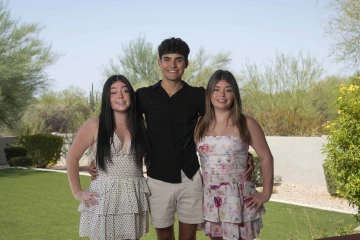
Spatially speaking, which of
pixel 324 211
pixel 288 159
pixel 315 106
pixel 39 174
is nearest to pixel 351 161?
pixel 324 211

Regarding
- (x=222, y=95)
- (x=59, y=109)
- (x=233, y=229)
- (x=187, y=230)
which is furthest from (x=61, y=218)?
(x=59, y=109)

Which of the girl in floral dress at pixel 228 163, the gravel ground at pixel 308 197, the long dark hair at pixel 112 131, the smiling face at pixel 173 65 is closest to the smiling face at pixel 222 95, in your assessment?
the girl in floral dress at pixel 228 163

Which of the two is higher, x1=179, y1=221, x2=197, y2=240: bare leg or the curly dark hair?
the curly dark hair

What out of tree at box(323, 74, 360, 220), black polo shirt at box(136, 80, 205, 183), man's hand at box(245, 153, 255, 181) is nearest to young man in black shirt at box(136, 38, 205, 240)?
black polo shirt at box(136, 80, 205, 183)

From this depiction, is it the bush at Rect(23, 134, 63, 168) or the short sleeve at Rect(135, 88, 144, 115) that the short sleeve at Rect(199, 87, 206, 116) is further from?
the bush at Rect(23, 134, 63, 168)

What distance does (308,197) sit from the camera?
43.4 feet

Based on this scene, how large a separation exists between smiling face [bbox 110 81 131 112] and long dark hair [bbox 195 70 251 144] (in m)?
→ 0.53

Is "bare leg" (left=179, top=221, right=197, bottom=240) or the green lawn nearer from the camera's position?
"bare leg" (left=179, top=221, right=197, bottom=240)

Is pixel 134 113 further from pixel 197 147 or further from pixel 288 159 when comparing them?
pixel 288 159

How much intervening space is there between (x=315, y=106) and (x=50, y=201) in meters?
19.8

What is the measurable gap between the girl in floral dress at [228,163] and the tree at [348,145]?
4354 mm

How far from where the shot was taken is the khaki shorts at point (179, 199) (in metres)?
4.03

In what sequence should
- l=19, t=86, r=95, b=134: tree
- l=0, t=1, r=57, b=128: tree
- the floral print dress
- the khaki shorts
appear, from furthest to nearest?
1. l=19, t=86, r=95, b=134: tree
2. l=0, t=1, r=57, b=128: tree
3. the khaki shorts
4. the floral print dress

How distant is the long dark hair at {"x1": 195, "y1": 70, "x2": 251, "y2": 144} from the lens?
3.86 m
